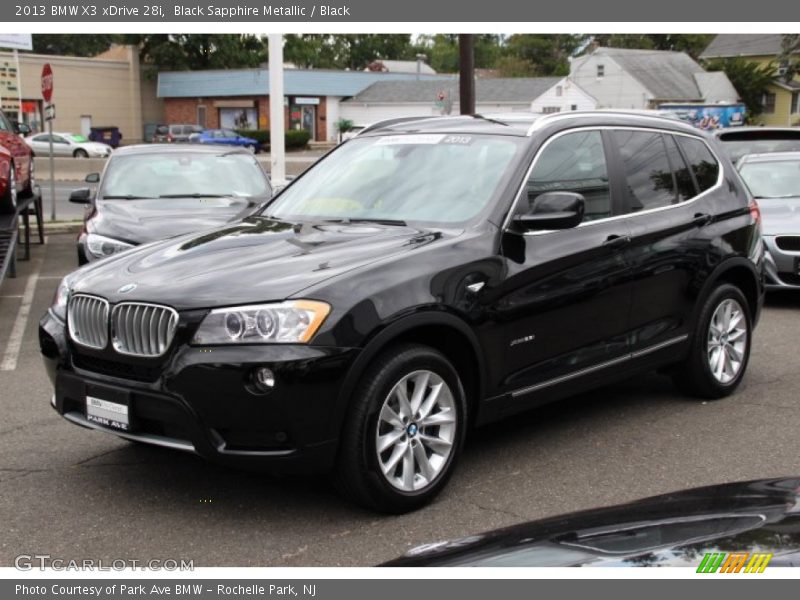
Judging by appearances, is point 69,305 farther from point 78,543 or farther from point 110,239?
point 110,239

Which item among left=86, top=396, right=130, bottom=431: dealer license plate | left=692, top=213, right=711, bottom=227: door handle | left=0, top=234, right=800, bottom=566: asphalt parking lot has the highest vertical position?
left=692, top=213, right=711, bottom=227: door handle

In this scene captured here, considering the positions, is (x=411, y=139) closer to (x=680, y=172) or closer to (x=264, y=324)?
(x=680, y=172)

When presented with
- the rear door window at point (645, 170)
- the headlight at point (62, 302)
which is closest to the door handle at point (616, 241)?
the rear door window at point (645, 170)

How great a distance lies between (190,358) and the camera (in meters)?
4.14

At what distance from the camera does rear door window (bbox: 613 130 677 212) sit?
591cm

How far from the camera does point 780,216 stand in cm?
1054

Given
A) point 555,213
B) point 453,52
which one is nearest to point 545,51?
point 453,52

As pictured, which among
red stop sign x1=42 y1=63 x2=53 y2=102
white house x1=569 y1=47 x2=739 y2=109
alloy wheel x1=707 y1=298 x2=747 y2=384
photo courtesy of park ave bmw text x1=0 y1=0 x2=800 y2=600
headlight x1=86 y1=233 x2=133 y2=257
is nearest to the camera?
photo courtesy of park ave bmw text x1=0 y1=0 x2=800 y2=600

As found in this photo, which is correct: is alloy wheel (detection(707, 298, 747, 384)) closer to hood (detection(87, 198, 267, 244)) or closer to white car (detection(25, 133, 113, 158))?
hood (detection(87, 198, 267, 244))

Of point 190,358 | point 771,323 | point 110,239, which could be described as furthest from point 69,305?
point 771,323

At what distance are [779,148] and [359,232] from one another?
11287mm

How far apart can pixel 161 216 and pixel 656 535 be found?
7.69 metres

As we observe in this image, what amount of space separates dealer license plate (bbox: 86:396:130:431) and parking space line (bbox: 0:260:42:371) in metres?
3.47

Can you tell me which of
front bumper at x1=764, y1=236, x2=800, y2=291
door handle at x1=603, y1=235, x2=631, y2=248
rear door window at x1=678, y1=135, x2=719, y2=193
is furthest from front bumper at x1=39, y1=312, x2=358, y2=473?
front bumper at x1=764, y1=236, x2=800, y2=291
